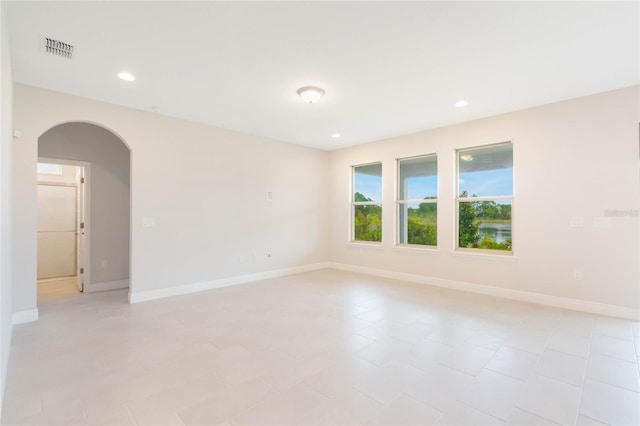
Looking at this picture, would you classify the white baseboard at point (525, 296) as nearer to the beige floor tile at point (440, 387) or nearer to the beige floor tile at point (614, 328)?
the beige floor tile at point (614, 328)

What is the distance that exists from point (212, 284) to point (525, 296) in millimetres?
4788

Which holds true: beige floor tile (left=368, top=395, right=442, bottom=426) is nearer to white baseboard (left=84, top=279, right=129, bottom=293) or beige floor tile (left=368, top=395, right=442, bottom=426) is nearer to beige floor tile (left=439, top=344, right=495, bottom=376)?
beige floor tile (left=439, top=344, right=495, bottom=376)

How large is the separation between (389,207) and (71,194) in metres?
6.36

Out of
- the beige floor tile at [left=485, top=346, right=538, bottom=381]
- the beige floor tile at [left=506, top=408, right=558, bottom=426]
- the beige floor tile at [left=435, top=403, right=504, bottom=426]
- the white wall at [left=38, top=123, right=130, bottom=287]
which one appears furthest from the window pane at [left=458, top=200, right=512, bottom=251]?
the white wall at [left=38, top=123, right=130, bottom=287]

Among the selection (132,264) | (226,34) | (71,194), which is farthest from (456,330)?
(71,194)

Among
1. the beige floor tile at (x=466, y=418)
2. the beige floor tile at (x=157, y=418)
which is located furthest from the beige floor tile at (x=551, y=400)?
the beige floor tile at (x=157, y=418)

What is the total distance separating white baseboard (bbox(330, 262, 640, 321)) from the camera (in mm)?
3705

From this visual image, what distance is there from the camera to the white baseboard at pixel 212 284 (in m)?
4.37

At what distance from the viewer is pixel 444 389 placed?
7.10 feet

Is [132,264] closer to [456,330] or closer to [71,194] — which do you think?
[71,194]

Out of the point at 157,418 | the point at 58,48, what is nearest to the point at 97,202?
the point at 58,48

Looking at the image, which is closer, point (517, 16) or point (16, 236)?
point (517, 16)

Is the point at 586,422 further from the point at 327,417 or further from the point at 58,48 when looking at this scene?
the point at 58,48

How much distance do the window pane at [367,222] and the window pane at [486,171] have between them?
1787 mm
